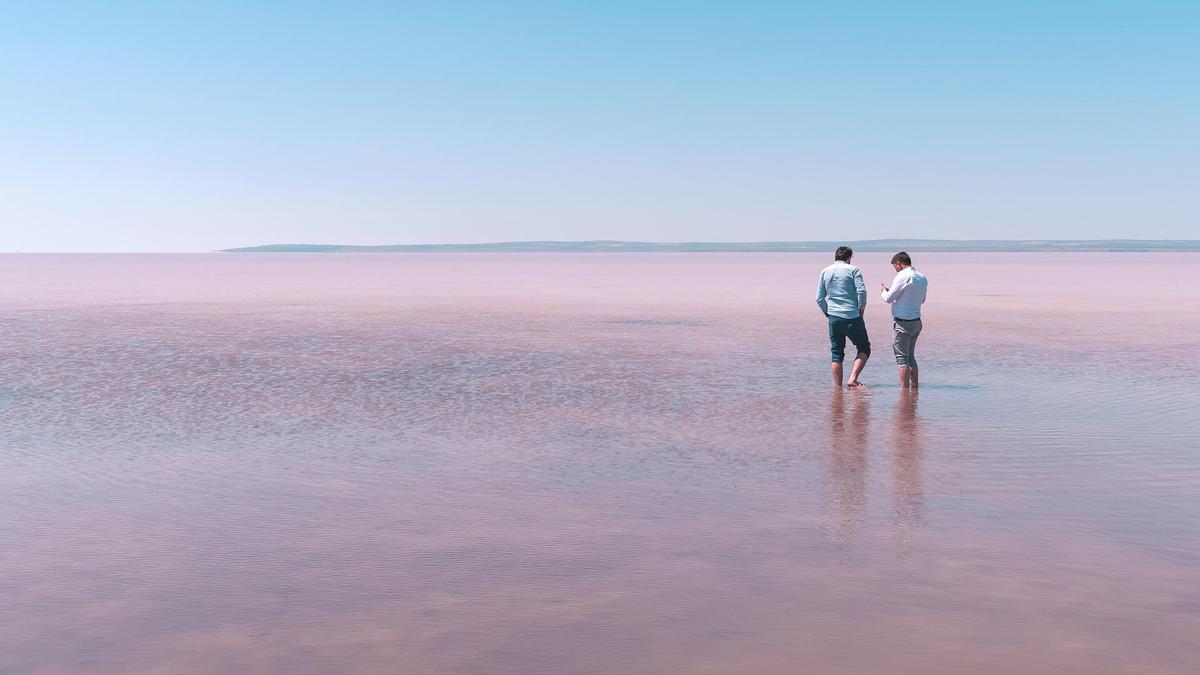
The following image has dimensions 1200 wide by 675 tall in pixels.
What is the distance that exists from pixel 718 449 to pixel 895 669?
448 centimetres

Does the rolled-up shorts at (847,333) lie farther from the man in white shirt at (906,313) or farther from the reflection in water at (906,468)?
the reflection in water at (906,468)

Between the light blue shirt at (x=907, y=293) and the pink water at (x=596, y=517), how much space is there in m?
1.00

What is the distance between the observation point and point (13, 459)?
8227 millimetres

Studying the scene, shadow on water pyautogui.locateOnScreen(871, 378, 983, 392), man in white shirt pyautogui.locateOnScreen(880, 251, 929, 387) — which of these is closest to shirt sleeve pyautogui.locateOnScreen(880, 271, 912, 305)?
man in white shirt pyautogui.locateOnScreen(880, 251, 929, 387)

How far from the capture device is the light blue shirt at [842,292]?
12.4 m

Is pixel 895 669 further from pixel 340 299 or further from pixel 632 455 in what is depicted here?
pixel 340 299

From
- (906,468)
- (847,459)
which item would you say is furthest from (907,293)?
(906,468)

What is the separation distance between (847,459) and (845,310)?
4551mm

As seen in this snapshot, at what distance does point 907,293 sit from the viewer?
12.1 m

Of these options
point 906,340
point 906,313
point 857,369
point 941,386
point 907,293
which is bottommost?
point 941,386

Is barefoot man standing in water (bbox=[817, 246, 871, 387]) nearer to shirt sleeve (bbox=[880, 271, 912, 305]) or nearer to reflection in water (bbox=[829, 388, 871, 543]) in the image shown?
shirt sleeve (bbox=[880, 271, 912, 305])

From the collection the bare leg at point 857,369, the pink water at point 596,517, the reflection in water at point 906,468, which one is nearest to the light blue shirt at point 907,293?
the bare leg at point 857,369

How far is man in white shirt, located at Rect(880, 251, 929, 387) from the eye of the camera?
12000 mm

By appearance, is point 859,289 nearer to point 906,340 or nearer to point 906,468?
point 906,340
